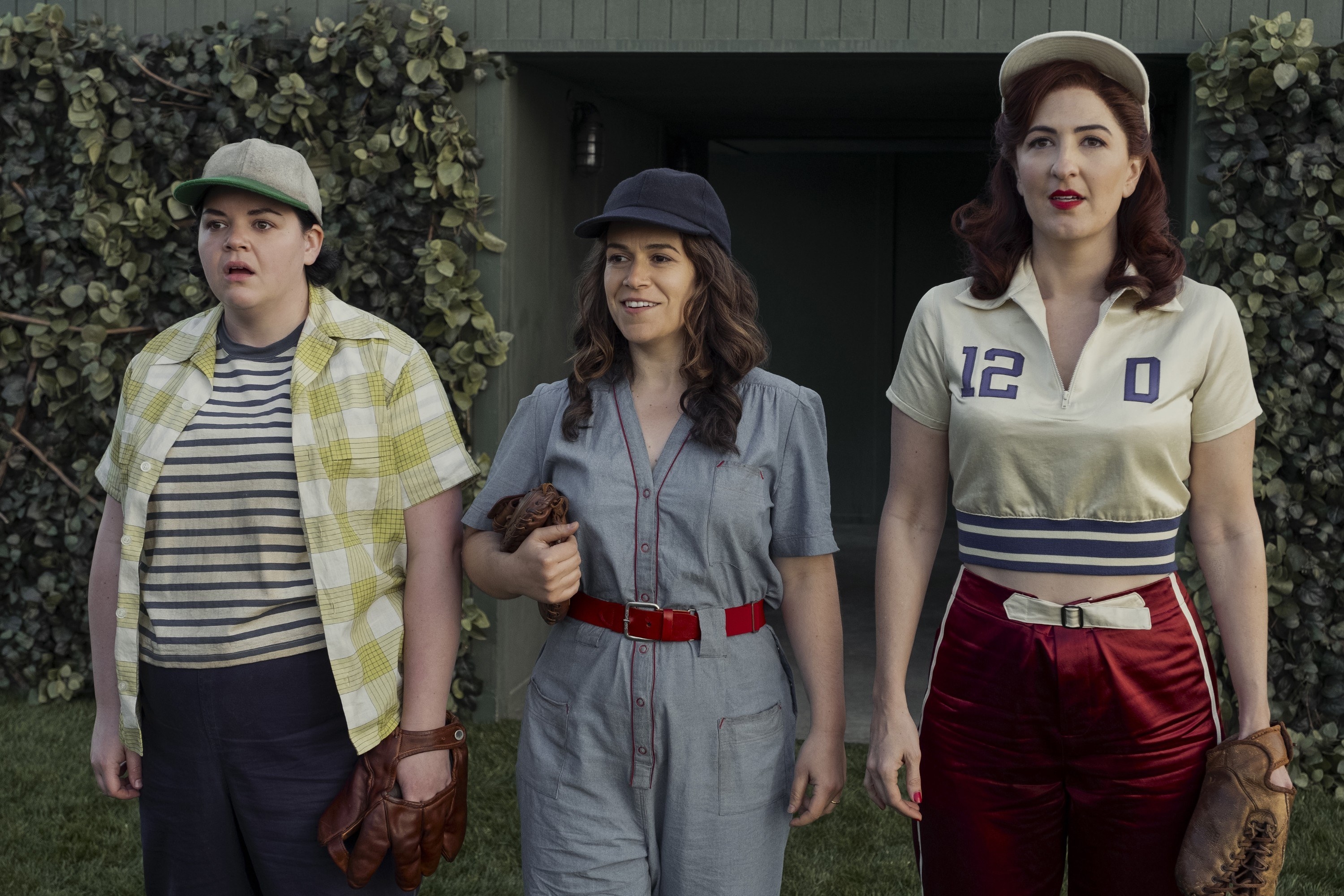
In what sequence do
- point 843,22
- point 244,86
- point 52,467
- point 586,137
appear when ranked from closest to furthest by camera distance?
point 843,22, point 244,86, point 52,467, point 586,137

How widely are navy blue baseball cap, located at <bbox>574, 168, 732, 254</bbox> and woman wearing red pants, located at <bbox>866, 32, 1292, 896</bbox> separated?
1.39ft

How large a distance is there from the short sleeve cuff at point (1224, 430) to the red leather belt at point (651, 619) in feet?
2.52

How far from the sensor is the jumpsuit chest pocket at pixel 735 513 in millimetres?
2076

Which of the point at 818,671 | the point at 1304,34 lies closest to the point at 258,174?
the point at 818,671

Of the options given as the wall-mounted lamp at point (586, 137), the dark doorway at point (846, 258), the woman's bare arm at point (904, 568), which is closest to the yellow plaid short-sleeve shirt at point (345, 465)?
the woman's bare arm at point (904, 568)

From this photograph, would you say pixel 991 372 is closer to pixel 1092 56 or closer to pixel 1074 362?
pixel 1074 362

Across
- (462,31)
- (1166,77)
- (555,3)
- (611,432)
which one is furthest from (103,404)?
(1166,77)

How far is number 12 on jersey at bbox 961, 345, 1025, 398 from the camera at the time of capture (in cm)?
204

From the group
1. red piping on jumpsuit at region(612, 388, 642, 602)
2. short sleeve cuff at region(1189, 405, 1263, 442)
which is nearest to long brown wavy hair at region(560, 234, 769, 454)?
red piping on jumpsuit at region(612, 388, 642, 602)

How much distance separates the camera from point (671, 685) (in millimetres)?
2041

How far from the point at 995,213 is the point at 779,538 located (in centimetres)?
67

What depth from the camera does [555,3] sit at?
182 inches

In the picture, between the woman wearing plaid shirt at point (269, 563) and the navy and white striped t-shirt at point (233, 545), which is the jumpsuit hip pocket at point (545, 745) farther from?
the navy and white striped t-shirt at point (233, 545)

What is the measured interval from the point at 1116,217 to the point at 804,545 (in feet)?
2.47
